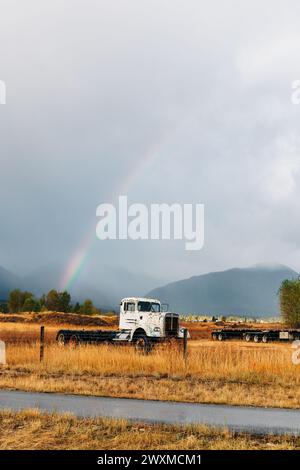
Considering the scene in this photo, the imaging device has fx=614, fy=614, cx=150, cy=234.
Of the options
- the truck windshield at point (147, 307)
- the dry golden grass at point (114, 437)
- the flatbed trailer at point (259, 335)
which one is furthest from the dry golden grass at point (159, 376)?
the flatbed trailer at point (259, 335)

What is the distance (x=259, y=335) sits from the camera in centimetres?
5019

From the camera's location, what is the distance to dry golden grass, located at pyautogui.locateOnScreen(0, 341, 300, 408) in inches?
607

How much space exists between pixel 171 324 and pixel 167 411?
63.8 ft

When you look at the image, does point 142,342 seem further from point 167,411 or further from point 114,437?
point 114,437

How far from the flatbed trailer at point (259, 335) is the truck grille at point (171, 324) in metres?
18.3

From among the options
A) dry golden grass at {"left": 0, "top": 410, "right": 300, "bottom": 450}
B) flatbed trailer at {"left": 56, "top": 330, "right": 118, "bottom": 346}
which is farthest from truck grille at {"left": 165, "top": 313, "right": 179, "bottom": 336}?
dry golden grass at {"left": 0, "top": 410, "right": 300, "bottom": 450}

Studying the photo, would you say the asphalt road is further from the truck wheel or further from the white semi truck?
the white semi truck

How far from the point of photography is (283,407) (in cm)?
1381

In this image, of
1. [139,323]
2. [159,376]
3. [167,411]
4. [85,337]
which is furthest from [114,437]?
[85,337]

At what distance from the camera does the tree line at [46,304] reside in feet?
497

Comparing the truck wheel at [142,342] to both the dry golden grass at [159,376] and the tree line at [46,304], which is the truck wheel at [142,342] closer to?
the dry golden grass at [159,376]

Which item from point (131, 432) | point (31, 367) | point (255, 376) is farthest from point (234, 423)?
point (31, 367)

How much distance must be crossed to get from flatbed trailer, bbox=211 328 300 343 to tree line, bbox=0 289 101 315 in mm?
94682
